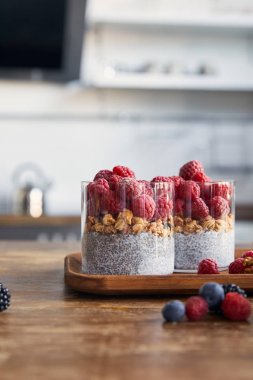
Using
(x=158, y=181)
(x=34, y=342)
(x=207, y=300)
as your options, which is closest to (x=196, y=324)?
(x=207, y=300)

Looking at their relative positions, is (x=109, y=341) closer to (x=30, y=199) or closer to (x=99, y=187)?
(x=99, y=187)

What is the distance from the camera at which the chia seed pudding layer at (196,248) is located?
136cm

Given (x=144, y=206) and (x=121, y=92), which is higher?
(x=121, y=92)

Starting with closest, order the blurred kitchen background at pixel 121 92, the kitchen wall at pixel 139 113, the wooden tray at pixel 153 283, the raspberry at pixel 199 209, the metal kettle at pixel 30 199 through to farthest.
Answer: the wooden tray at pixel 153 283 < the raspberry at pixel 199 209 < the metal kettle at pixel 30 199 < the blurred kitchen background at pixel 121 92 < the kitchen wall at pixel 139 113

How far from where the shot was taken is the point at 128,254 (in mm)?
1246

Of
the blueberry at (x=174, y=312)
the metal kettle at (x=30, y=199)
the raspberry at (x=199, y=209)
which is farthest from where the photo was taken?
the metal kettle at (x=30, y=199)

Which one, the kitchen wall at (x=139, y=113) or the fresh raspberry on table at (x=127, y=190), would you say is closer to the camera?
the fresh raspberry on table at (x=127, y=190)

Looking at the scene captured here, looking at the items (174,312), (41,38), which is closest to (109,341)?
(174,312)

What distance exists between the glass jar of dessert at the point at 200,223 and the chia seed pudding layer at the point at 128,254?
9cm

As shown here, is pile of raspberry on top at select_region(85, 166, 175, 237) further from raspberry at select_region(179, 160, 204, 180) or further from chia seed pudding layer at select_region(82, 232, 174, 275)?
raspberry at select_region(179, 160, 204, 180)

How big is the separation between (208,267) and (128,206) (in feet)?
0.59

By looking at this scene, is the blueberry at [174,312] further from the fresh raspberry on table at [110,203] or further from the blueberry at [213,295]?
the fresh raspberry on table at [110,203]

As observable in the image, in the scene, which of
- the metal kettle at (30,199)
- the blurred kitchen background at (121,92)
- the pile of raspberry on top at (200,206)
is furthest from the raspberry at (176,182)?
the blurred kitchen background at (121,92)

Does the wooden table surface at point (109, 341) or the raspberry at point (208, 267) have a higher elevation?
the raspberry at point (208, 267)
